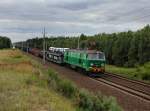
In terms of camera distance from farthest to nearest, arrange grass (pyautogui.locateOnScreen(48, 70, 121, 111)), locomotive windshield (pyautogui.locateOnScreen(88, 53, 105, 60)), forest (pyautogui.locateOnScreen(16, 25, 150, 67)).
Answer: forest (pyautogui.locateOnScreen(16, 25, 150, 67))
locomotive windshield (pyautogui.locateOnScreen(88, 53, 105, 60))
grass (pyautogui.locateOnScreen(48, 70, 121, 111))

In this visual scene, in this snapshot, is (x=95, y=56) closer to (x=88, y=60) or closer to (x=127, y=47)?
(x=88, y=60)

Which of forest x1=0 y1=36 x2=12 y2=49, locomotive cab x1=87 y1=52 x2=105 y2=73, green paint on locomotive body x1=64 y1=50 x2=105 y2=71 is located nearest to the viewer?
locomotive cab x1=87 y1=52 x2=105 y2=73

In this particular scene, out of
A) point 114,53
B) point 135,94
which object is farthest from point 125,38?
point 135,94

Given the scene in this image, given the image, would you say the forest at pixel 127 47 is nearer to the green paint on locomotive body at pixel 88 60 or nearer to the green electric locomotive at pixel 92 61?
the green paint on locomotive body at pixel 88 60

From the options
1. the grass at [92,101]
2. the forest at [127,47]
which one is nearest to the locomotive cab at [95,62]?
the forest at [127,47]

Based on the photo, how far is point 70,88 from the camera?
67.4 ft

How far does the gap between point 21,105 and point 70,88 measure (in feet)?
22.4

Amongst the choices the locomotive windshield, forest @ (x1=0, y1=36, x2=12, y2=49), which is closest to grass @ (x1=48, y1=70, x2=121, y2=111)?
the locomotive windshield

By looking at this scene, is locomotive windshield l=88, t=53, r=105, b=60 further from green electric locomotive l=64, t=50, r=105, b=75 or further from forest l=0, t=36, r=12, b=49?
forest l=0, t=36, r=12, b=49

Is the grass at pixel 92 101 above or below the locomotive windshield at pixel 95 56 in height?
below

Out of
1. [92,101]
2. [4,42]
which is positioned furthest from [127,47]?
[4,42]

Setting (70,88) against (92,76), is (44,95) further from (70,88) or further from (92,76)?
(92,76)

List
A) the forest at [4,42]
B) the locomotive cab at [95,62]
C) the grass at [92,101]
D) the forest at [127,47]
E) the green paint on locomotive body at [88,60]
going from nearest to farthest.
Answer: the grass at [92,101] < the locomotive cab at [95,62] < the green paint on locomotive body at [88,60] < the forest at [127,47] < the forest at [4,42]

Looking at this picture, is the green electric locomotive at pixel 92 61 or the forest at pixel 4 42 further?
the forest at pixel 4 42
